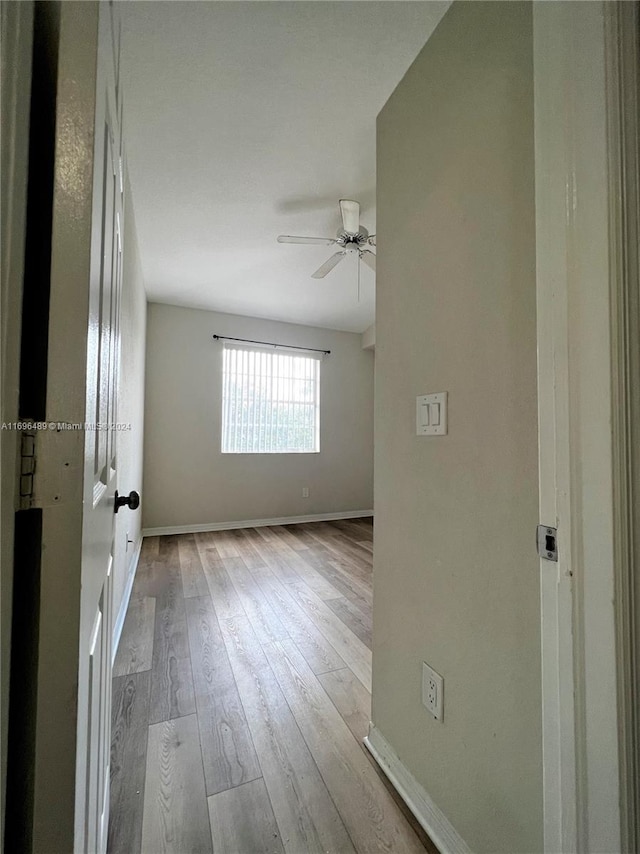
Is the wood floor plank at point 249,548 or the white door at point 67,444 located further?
the wood floor plank at point 249,548

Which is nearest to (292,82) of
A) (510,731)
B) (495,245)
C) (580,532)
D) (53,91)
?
(495,245)

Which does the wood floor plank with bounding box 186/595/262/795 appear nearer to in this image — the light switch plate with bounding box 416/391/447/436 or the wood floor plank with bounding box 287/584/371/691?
the wood floor plank with bounding box 287/584/371/691

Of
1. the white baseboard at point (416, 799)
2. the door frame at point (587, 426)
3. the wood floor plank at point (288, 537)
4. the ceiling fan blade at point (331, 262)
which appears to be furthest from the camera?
the wood floor plank at point (288, 537)

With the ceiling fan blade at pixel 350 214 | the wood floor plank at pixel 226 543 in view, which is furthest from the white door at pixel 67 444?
the wood floor plank at pixel 226 543

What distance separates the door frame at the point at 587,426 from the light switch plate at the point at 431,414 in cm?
37

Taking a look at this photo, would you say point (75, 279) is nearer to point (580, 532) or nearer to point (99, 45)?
point (99, 45)

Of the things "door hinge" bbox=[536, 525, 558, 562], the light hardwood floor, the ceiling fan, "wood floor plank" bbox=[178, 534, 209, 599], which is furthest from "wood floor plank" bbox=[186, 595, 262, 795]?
the ceiling fan

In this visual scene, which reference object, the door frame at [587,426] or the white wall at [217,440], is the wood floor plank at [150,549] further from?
the door frame at [587,426]

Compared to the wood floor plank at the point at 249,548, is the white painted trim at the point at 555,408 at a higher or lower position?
higher

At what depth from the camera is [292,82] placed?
1393mm

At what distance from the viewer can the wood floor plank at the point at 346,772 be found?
2.99ft

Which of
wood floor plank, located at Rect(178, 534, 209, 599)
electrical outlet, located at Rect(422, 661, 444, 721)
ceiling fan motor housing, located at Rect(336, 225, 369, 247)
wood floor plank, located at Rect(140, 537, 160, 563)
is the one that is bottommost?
wood floor plank, located at Rect(178, 534, 209, 599)

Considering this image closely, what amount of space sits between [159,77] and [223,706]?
2.58 meters

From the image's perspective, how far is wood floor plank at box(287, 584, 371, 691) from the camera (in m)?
1.61
